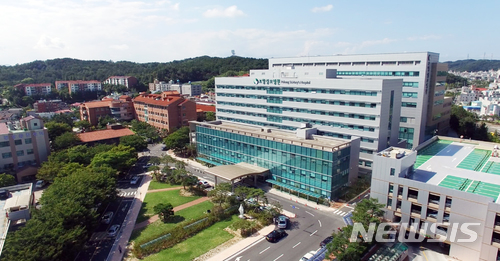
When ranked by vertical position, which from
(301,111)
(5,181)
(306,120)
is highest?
(301,111)

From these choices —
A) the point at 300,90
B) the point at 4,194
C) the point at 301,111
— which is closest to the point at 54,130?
the point at 4,194

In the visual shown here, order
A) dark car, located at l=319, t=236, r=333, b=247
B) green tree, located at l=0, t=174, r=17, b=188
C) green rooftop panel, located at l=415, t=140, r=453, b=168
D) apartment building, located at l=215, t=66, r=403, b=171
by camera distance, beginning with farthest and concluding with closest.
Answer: apartment building, located at l=215, t=66, r=403, b=171, green tree, located at l=0, t=174, r=17, b=188, green rooftop panel, located at l=415, t=140, r=453, b=168, dark car, located at l=319, t=236, r=333, b=247

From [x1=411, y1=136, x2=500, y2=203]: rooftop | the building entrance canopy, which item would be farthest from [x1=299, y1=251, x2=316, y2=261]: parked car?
the building entrance canopy

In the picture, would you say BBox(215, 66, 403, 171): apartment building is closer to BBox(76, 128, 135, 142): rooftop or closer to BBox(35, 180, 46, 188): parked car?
BBox(76, 128, 135, 142): rooftop

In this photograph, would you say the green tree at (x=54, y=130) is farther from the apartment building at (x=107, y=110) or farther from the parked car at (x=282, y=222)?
the parked car at (x=282, y=222)

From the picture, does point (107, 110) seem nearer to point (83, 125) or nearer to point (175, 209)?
point (83, 125)

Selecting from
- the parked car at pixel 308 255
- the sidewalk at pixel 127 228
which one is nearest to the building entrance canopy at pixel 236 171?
the sidewalk at pixel 127 228

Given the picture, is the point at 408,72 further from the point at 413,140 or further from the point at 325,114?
the point at 325,114
